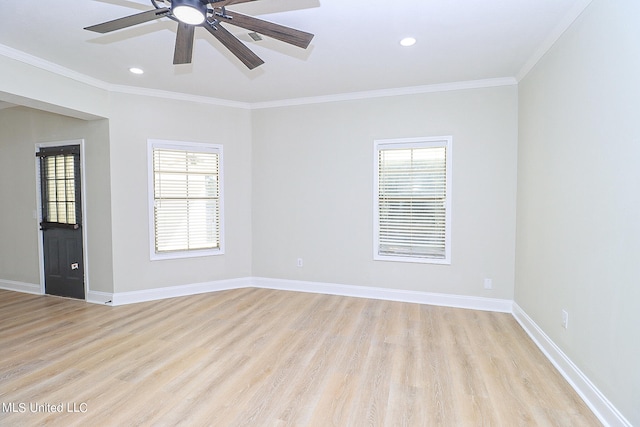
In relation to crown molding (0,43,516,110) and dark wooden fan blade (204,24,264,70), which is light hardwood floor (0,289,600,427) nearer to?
dark wooden fan blade (204,24,264,70)

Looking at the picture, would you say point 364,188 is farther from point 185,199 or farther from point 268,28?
point 268,28

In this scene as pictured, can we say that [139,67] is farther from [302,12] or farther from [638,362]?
[638,362]

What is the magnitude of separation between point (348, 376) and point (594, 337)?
171 cm

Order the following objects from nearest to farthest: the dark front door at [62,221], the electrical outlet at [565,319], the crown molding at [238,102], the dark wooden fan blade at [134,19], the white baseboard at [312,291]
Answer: the dark wooden fan blade at [134,19]
the electrical outlet at [565,319]
the crown molding at [238,102]
the white baseboard at [312,291]
the dark front door at [62,221]

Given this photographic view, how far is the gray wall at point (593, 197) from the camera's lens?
1.78 metres

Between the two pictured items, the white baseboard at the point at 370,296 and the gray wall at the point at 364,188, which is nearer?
the white baseboard at the point at 370,296

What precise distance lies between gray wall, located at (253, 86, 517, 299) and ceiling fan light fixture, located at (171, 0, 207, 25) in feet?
9.07

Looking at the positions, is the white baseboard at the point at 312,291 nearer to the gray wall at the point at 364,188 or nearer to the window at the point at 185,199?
the gray wall at the point at 364,188

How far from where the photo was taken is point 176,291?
14.5 feet

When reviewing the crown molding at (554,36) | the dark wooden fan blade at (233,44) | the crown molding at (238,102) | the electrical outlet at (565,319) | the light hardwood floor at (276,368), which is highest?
the crown molding at (238,102)

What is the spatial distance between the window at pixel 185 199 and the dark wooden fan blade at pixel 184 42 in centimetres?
225

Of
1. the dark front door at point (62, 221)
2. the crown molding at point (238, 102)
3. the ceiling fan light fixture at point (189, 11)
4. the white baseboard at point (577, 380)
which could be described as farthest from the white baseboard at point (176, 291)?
the white baseboard at point (577, 380)

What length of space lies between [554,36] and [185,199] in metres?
4.52

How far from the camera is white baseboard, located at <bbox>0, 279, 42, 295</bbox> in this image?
465 cm
